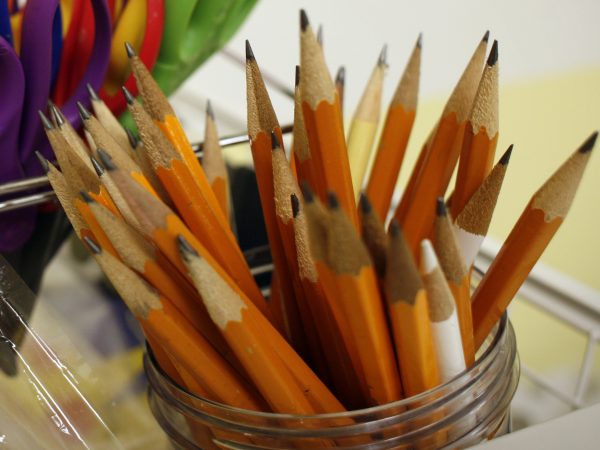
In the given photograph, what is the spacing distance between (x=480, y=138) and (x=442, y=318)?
44 mm

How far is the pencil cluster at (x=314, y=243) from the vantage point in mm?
125

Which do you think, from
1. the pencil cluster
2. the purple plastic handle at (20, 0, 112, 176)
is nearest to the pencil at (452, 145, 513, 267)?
the pencil cluster

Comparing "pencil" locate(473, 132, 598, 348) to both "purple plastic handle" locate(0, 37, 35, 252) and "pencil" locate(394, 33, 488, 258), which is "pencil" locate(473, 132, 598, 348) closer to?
"pencil" locate(394, 33, 488, 258)

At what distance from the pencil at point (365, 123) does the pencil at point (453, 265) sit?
0.05m

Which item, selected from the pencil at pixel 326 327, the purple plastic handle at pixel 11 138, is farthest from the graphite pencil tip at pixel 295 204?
the purple plastic handle at pixel 11 138

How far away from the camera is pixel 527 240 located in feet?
0.47

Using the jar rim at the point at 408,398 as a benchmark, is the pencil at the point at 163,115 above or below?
above

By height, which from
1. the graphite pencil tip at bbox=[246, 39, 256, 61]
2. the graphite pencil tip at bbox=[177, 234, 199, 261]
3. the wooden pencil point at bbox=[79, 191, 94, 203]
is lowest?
the graphite pencil tip at bbox=[177, 234, 199, 261]

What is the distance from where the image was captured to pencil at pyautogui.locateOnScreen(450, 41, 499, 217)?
0.47 ft

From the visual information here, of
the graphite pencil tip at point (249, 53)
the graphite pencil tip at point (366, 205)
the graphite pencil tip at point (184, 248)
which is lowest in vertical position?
the graphite pencil tip at point (184, 248)

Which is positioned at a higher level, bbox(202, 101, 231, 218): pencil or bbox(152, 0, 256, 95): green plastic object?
bbox(152, 0, 256, 95): green plastic object

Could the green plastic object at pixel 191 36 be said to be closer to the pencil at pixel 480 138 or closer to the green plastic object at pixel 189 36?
the green plastic object at pixel 189 36

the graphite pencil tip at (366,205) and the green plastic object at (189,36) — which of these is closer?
the graphite pencil tip at (366,205)

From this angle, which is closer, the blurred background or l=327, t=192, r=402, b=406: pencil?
l=327, t=192, r=402, b=406: pencil
